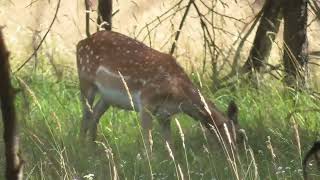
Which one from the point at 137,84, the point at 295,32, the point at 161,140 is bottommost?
the point at 161,140

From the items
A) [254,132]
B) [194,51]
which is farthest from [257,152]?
[194,51]

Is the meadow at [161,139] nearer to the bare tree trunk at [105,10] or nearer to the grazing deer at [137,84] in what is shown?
the grazing deer at [137,84]

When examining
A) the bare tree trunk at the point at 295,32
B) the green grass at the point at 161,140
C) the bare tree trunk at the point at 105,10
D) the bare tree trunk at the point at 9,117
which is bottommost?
the green grass at the point at 161,140

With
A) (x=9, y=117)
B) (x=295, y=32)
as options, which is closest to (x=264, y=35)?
(x=295, y=32)

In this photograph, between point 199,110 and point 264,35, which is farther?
point 264,35

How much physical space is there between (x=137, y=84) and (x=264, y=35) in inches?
68.4

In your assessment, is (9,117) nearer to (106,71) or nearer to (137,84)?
(137,84)

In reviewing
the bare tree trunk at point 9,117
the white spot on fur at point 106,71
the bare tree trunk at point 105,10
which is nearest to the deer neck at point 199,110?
the white spot on fur at point 106,71

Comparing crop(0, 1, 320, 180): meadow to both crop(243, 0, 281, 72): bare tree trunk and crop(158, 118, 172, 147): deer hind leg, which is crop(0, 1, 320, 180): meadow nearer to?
crop(158, 118, 172, 147): deer hind leg

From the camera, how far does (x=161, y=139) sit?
4730 mm

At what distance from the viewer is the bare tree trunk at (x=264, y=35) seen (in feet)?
19.2

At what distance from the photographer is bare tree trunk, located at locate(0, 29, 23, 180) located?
0.69 metres

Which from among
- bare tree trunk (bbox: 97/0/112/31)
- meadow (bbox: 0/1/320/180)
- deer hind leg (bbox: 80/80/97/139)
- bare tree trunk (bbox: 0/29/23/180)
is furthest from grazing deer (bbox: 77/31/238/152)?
bare tree trunk (bbox: 0/29/23/180)

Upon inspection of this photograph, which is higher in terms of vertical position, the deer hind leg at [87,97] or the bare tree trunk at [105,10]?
the bare tree trunk at [105,10]
